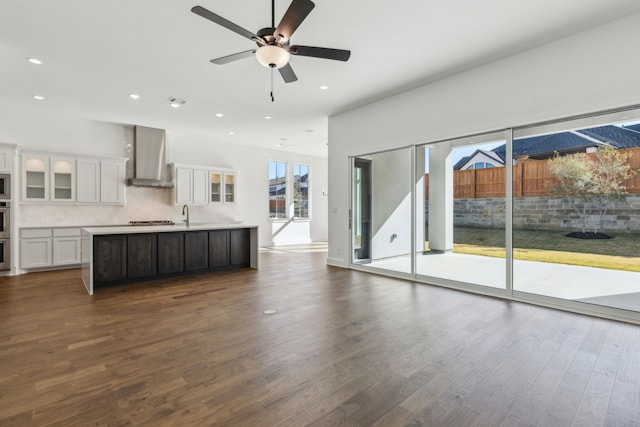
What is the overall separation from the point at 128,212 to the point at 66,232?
1.26m

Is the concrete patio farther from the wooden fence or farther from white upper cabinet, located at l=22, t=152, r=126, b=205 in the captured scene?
white upper cabinet, located at l=22, t=152, r=126, b=205

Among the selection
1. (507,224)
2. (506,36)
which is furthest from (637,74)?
(507,224)

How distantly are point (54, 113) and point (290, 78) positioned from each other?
5.71m

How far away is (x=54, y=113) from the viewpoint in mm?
6309

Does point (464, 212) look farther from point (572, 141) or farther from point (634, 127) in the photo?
point (634, 127)

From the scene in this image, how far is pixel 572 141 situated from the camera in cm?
376

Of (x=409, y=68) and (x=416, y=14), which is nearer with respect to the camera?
(x=416, y=14)

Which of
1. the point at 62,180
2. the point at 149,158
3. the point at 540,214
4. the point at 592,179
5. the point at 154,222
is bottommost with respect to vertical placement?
the point at 154,222

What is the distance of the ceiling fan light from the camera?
108 inches

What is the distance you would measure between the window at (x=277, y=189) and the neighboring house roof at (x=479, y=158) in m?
6.14

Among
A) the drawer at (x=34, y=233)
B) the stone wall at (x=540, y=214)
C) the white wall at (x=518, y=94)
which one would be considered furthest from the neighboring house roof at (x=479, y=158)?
the drawer at (x=34, y=233)

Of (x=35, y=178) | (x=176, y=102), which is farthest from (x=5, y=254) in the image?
(x=176, y=102)

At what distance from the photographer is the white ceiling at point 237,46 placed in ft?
10.0

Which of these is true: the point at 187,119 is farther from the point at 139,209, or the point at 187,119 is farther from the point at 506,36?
the point at 506,36
